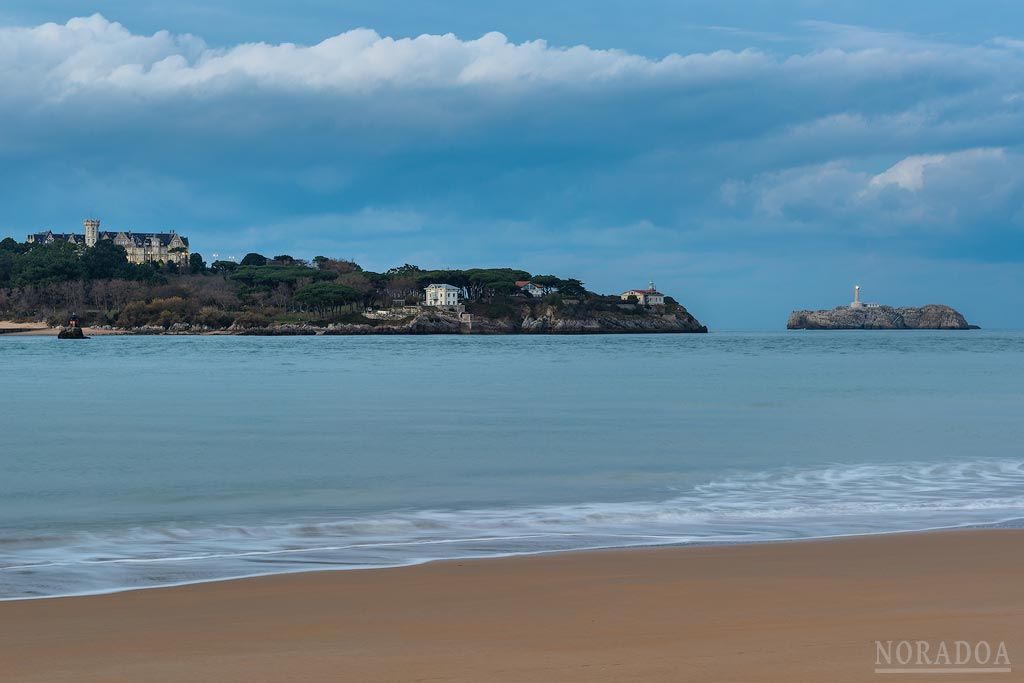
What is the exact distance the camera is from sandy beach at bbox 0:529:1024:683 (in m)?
4.56

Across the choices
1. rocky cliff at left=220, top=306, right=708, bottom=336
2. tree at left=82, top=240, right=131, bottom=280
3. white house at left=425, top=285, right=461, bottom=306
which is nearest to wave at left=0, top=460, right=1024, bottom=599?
rocky cliff at left=220, top=306, right=708, bottom=336

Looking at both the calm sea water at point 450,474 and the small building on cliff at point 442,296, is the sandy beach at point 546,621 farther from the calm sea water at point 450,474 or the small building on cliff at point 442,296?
the small building on cliff at point 442,296

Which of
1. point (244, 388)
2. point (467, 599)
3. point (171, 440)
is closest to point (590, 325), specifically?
point (244, 388)

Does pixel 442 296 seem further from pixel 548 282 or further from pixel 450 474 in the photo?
pixel 450 474

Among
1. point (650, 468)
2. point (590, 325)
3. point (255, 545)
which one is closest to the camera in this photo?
point (255, 545)

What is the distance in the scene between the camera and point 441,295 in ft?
589

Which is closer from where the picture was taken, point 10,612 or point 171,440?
point 10,612

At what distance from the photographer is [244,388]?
1319 inches

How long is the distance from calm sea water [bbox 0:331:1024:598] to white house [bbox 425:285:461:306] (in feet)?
486

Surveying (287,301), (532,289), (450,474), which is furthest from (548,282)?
(450,474)

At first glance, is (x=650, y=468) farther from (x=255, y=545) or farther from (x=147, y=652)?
(x=147, y=652)

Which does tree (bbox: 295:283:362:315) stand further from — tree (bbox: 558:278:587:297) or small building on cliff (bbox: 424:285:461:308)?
tree (bbox: 558:278:587:297)

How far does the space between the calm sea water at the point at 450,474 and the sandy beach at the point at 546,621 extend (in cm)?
93

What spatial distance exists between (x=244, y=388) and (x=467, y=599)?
94.3 feet
